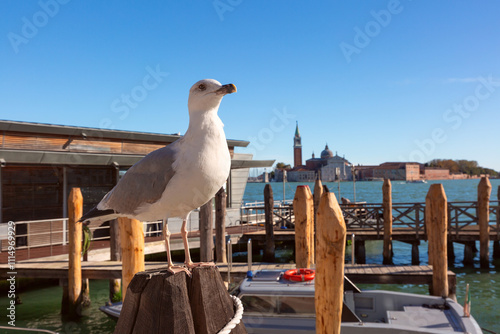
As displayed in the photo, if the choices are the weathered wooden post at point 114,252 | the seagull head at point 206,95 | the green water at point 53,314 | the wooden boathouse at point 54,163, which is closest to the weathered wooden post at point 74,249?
the green water at point 53,314

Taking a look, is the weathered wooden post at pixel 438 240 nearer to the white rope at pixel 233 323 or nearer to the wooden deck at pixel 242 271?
the wooden deck at pixel 242 271

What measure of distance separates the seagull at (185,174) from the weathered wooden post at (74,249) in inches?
338

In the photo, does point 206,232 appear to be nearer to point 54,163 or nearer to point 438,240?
point 438,240

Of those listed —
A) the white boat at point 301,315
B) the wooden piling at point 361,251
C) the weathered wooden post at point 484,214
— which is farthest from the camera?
the wooden piling at point 361,251

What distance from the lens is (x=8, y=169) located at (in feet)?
49.5

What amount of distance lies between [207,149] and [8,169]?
50.3 feet

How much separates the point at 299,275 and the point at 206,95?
6.17 metres

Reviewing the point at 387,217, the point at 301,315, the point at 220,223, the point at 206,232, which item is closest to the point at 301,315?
the point at 301,315

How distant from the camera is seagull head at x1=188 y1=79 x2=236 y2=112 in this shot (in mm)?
2699

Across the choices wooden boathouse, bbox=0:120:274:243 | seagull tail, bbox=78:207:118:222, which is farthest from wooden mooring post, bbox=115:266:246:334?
wooden boathouse, bbox=0:120:274:243

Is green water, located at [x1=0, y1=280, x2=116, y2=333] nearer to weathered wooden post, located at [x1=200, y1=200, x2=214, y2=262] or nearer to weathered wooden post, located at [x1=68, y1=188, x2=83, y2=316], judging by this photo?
weathered wooden post, located at [x1=68, y1=188, x2=83, y2=316]

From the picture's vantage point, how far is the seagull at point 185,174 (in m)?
2.52

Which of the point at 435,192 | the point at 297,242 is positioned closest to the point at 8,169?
the point at 297,242

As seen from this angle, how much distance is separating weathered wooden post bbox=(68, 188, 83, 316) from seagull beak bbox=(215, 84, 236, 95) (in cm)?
937
